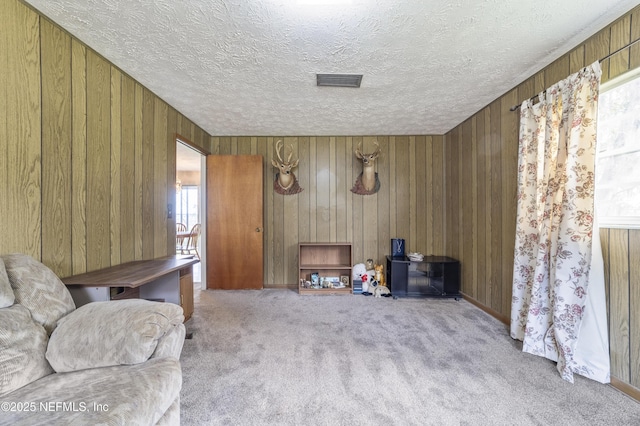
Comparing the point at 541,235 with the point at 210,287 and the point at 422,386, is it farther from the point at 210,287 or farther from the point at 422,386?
the point at 210,287

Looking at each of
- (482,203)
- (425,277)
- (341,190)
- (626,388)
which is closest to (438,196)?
(482,203)

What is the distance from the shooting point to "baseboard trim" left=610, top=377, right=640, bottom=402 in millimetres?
1523

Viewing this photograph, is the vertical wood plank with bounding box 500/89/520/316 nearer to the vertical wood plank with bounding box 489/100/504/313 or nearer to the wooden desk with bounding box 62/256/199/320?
the vertical wood plank with bounding box 489/100/504/313

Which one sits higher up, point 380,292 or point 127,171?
point 127,171

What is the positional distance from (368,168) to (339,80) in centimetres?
165

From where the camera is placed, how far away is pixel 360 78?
227 centimetres

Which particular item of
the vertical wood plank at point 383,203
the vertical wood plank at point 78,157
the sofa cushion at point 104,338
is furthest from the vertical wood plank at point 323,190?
the sofa cushion at point 104,338

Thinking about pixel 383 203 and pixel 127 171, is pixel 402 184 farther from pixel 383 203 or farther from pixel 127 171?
pixel 127 171

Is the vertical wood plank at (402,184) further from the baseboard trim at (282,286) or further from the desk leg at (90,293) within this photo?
the desk leg at (90,293)

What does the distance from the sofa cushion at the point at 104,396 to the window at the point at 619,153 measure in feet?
9.05

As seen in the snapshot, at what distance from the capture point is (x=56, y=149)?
1.66m

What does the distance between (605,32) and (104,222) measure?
394 centimetres

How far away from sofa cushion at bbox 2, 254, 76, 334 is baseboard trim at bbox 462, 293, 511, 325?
3526 mm

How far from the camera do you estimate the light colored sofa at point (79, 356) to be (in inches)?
34.3
